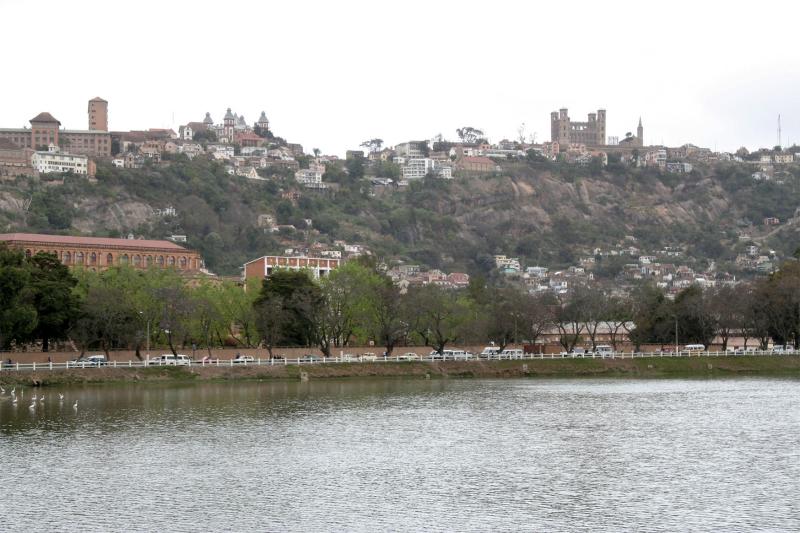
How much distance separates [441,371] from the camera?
115812mm

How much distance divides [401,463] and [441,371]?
200ft

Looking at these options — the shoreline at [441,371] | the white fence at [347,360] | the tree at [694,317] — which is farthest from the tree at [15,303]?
the tree at [694,317]

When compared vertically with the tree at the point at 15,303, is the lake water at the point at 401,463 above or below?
below

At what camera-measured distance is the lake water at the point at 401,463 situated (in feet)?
142

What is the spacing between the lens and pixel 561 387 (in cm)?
9994

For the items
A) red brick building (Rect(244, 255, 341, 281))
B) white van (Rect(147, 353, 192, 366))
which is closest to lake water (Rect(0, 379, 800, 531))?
white van (Rect(147, 353, 192, 366))

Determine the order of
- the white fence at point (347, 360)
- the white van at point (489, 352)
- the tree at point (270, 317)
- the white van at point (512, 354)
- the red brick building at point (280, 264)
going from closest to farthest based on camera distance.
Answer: the white fence at point (347, 360) < the tree at point (270, 317) < the white van at point (512, 354) < the white van at point (489, 352) < the red brick building at point (280, 264)

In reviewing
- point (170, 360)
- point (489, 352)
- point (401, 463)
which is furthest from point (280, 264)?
point (401, 463)

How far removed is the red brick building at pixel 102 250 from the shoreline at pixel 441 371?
75569 mm

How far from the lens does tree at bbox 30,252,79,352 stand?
107 meters

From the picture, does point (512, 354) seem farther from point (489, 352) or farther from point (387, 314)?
point (387, 314)

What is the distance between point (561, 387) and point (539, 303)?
38.0 meters

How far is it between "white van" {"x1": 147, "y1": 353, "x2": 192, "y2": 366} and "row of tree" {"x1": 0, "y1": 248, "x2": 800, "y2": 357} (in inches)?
40.4

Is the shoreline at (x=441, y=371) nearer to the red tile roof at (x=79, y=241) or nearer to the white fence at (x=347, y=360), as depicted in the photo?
the white fence at (x=347, y=360)
